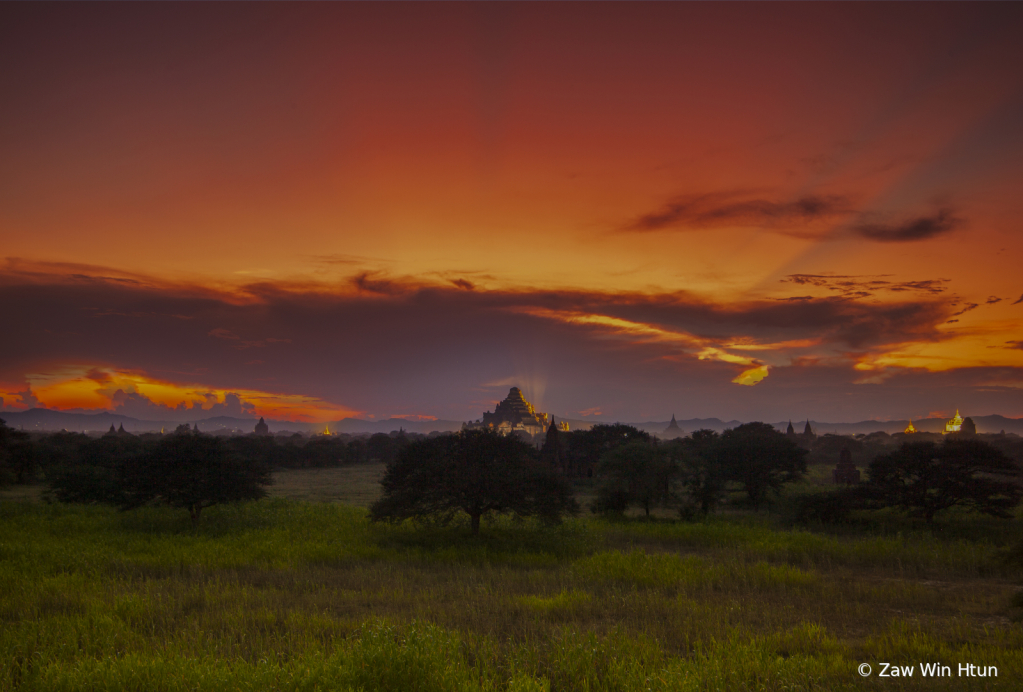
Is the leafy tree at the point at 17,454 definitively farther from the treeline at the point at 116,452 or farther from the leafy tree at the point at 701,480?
the leafy tree at the point at 701,480

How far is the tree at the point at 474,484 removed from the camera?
25578 mm

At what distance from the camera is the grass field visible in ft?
30.7

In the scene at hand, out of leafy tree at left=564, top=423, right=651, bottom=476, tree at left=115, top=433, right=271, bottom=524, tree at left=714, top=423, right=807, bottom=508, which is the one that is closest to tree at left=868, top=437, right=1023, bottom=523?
tree at left=714, top=423, right=807, bottom=508

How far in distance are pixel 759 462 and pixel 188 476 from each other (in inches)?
1562

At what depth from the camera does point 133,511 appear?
1330 inches

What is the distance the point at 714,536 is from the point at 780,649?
1791 cm

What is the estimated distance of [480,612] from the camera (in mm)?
13836

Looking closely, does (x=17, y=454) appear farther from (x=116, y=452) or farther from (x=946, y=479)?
(x=946, y=479)

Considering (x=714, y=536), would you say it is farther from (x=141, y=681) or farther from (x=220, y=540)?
(x=141, y=681)

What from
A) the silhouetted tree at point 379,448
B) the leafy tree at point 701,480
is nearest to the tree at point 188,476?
the leafy tree at point 701,480

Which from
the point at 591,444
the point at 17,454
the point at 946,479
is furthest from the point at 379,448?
the point at 946,479

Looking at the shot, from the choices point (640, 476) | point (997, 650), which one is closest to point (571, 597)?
point (997, 650)

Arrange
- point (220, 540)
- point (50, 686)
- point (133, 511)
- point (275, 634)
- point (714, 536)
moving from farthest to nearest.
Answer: point (133, 511) < point (714, 536) < point (220, 540) < point (275, 634) < point (50, 686)

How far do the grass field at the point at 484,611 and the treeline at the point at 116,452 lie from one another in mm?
9854
